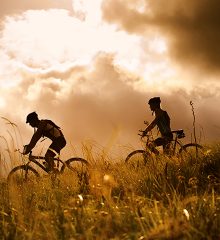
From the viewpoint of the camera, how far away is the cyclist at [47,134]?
10648 mm

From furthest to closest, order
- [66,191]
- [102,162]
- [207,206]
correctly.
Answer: [102,162] < [66,191] < [207,206]

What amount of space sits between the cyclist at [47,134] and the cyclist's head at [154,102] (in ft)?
7.89

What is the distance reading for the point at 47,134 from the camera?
11.3 metres

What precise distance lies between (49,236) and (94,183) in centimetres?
227

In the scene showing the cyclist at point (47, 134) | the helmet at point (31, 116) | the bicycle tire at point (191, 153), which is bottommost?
the bicycle tire at point (191, 153)

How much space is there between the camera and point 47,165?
10484mm

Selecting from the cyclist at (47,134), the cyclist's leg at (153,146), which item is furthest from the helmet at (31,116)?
the cyclist's leg at (153,146)

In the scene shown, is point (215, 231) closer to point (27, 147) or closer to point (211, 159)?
point (211, 159)

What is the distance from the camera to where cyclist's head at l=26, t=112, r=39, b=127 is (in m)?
10.6

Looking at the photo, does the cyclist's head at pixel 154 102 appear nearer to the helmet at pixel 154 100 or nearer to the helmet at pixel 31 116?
the helmet at pixel 154 100

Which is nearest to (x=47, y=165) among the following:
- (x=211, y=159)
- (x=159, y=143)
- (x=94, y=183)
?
(x=159, y=143)

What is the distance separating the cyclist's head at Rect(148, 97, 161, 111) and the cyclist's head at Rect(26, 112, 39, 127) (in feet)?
9.62

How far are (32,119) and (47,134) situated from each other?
753 millimetres

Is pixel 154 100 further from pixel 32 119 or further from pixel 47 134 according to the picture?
pixel 32 119
